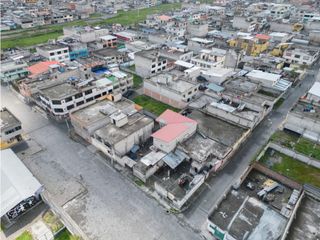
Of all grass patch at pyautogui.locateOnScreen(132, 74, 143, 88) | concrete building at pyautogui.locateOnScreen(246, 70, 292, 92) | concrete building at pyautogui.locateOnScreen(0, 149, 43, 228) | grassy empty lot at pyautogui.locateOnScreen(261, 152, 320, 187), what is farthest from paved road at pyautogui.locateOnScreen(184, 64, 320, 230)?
grass patch at pyautogui.locateOnScreen(132, 74, 143, 88)

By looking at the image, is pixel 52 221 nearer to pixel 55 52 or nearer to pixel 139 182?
pixel 139 182

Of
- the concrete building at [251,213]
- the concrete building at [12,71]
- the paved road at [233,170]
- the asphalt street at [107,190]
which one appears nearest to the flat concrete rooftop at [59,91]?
the asphalt street at [107,190]

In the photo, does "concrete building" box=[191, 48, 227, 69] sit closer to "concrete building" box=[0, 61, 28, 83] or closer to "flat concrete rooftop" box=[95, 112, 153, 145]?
"flat concrete rooftop" box=[95, 112, 153, 145]

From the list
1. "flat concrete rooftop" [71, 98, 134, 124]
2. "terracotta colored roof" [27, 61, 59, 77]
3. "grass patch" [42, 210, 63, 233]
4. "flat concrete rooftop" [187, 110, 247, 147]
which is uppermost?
"terracotta colored roof" [27, 61, 59, 77]

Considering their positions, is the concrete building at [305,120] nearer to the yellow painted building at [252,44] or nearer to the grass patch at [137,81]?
the grass patch at [137,81]

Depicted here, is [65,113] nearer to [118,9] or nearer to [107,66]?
[107,66]

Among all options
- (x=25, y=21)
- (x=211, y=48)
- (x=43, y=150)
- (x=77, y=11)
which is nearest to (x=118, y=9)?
(x=77, y=11)

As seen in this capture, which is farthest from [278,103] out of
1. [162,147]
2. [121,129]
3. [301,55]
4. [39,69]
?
[39,69]
